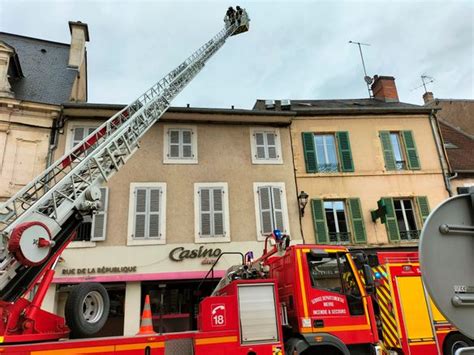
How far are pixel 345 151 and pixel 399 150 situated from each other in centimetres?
228

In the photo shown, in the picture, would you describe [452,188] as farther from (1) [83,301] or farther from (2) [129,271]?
(1) [83,301]

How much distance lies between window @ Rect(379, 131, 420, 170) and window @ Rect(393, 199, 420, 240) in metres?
Result: 1.31

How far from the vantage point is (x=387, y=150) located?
13.3 m

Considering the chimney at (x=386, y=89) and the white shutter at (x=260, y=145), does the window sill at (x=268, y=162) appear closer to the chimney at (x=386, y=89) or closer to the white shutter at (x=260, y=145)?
the white shutter at (x=260, y=145)

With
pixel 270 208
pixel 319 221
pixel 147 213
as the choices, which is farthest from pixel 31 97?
pixel 319 221

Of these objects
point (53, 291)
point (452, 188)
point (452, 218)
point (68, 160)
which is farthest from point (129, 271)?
point (452, 188)

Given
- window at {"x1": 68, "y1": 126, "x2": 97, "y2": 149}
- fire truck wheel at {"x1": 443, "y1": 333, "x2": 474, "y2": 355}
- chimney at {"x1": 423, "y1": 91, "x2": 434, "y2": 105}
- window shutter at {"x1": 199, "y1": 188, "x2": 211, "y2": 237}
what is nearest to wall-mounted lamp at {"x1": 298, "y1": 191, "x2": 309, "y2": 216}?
window shutter at {"x1": 199, "y1": 188, "x2": 211, "y2": 237}

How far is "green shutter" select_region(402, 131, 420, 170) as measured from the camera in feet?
43.3

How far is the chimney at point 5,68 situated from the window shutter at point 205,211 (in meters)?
6.80

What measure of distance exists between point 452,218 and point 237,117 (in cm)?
1100

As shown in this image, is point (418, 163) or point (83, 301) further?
point (418, 163)

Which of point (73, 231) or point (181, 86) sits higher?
point (181, 86)

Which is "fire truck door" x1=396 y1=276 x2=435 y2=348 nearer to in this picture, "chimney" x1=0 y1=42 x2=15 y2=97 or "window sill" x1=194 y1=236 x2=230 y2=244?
"window sill" x1=194 y1=236 x2=230 y2=244

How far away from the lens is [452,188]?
43.0 feet
